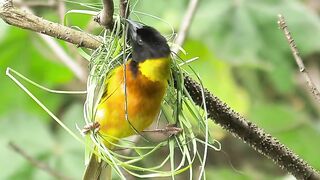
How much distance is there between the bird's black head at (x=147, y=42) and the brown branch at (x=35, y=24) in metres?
0.07

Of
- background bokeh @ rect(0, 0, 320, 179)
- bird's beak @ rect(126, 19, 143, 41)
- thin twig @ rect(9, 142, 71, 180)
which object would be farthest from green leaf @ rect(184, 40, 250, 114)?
bird's beak @ rect(126, 19, 143, 41)

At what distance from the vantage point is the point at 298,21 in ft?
8.00

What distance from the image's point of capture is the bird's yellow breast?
1.02 meters

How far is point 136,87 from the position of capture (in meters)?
1.04

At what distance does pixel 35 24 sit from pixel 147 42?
0.48 feet

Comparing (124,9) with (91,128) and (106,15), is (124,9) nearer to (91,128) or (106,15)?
Result: (106,15)

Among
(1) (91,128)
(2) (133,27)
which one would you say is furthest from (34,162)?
(2) (133,27)

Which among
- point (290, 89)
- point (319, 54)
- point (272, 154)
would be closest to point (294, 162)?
point (272, 154)

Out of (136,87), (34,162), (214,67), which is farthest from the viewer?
(214,67)

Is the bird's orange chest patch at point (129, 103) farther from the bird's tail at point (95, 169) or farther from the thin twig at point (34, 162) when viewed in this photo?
the thin twig at point (34, 162)

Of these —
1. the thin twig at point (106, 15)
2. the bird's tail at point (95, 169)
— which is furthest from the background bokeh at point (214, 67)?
the thin twig at point (106, 15)

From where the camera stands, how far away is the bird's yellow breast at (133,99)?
40.0 inches

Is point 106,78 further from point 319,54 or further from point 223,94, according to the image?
point 319,54

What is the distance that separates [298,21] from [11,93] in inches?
38.0
